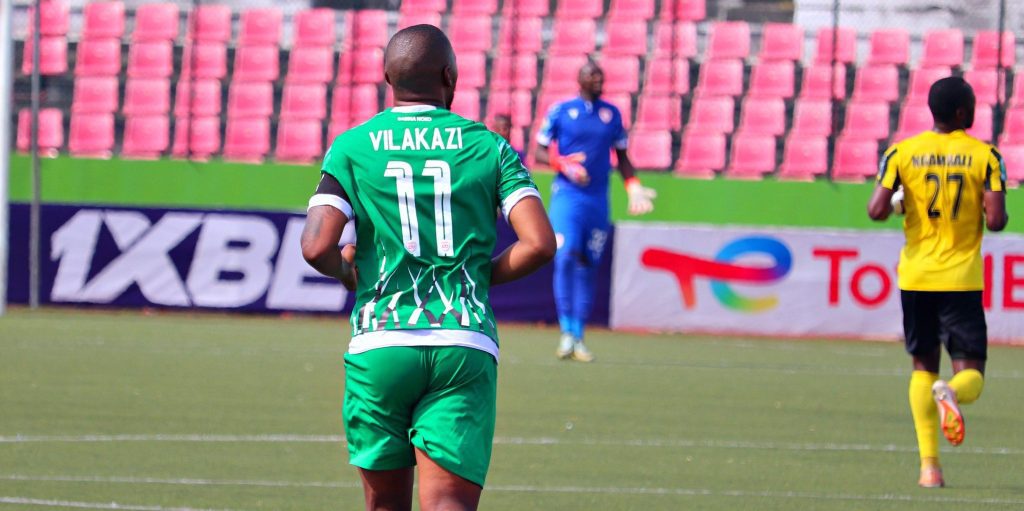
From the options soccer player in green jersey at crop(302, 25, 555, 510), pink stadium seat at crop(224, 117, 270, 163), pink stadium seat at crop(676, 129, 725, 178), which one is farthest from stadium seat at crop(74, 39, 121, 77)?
soccer player in green jersey at crop(302, 25, 555, 510)

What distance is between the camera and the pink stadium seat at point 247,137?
2053 centimetres

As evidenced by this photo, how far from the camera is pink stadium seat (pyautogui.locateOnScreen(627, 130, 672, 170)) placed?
19.8 m

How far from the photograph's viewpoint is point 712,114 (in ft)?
68.0

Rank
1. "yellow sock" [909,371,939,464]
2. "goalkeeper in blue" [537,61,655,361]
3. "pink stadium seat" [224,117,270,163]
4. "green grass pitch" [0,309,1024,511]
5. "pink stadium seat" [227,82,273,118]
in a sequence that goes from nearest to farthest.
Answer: "green grass pitch" [0,309,1024,511], "yellow sock" [909,371,939,464], "goalkeeper in blue" [537,61,655,361], "pink stadium seat" [224,117,270,163], "pink stadium seat" [227,82,273,118]

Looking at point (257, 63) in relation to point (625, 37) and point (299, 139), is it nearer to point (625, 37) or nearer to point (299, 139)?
point (299, 139)

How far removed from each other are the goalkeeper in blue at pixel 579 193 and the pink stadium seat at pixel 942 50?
356 inches

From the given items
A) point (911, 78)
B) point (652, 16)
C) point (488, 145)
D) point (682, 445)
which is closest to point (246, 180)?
point (652, 16)

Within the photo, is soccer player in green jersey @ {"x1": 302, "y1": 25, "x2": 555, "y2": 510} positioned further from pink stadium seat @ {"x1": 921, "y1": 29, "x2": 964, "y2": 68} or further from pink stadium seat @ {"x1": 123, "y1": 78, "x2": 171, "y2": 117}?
pink stadium seat @ {"x1": 921, "y1": 29, "x2": 964, "y2": 68}

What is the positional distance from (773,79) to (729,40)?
79 centimetres

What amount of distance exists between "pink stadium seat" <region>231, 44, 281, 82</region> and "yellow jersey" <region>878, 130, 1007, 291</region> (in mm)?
14682

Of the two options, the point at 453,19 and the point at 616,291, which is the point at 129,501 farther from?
the point at 453,19

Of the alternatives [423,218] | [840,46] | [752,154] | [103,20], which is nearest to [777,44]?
[840,46]

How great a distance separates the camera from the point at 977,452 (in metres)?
8.85

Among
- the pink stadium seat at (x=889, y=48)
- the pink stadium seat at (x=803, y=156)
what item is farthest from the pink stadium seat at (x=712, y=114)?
the pink stadium seat at (x=889, y=48)
